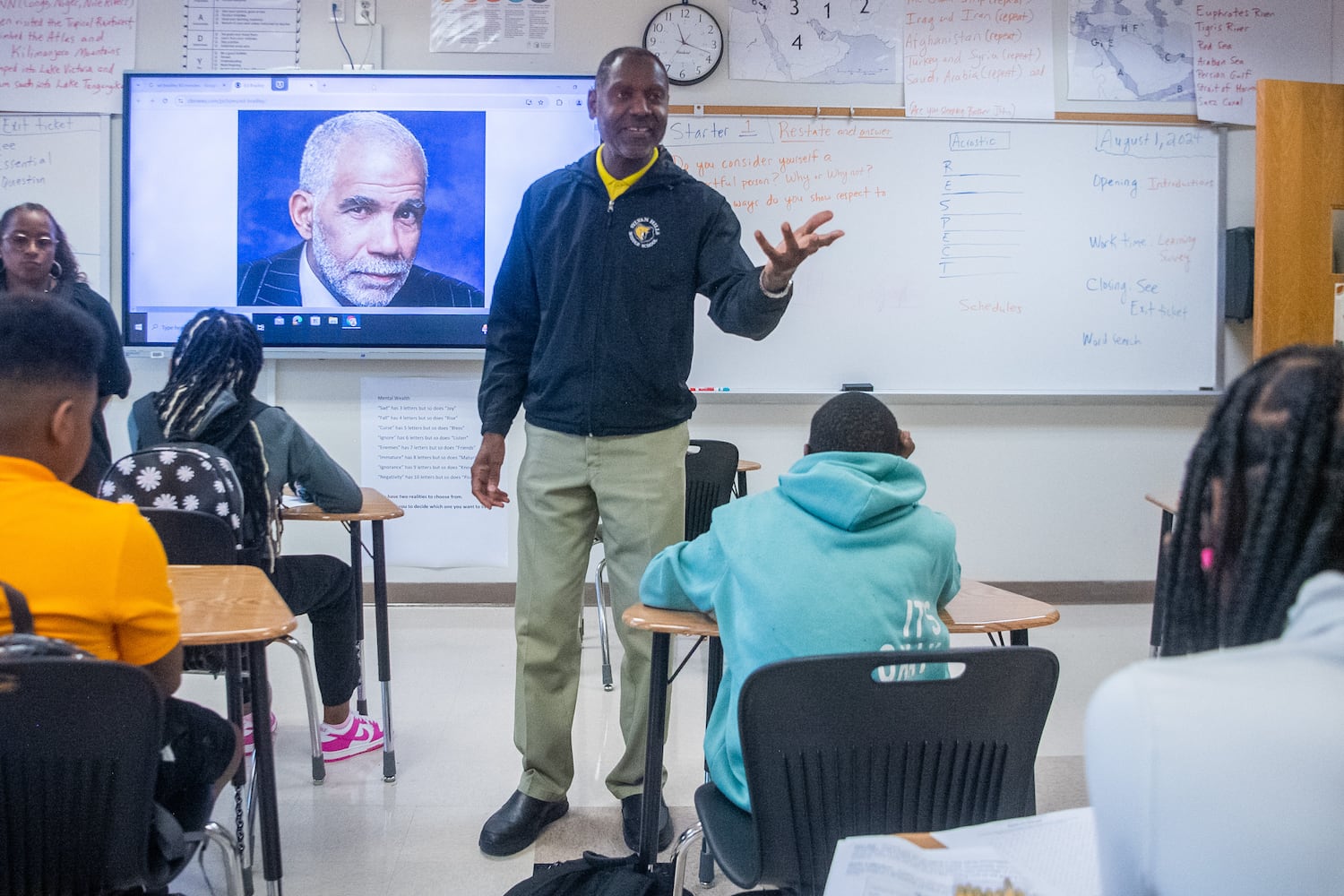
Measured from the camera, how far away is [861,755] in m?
1.29

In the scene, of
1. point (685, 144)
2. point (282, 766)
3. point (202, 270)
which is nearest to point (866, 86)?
point (685, 144)

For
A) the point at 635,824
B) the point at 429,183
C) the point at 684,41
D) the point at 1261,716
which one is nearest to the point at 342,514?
the point at 635,824

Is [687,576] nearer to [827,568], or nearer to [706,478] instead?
[827,568]

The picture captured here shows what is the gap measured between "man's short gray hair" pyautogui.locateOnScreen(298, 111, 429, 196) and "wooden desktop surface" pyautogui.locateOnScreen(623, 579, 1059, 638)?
3016mm

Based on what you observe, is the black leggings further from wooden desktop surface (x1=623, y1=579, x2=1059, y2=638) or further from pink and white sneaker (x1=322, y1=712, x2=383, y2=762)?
wooden desktop surface (x1=623, y1=579, x2=1059, y2=638)

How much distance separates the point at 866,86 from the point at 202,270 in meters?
2.67

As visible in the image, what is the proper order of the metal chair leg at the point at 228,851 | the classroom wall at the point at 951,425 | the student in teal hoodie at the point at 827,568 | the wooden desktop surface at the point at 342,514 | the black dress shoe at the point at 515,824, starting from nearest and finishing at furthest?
the student in teal hoodie at the point at 827,568 → the metal chair leg at the point at 228,851 → the black dress shoe at the point at 515,824 → the wooden desktop surface at the point at 342,514 → the classroom wall at the point at 951,425

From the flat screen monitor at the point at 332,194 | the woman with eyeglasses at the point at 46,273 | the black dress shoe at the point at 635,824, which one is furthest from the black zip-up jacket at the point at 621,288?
the flat screen monitor at the point at 332,194

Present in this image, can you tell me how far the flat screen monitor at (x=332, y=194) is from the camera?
4.19 metres

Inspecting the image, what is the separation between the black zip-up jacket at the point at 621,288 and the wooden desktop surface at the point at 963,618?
67cm

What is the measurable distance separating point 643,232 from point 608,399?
0.36 metres

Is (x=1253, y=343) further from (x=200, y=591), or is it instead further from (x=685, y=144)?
(x=200, y=591)

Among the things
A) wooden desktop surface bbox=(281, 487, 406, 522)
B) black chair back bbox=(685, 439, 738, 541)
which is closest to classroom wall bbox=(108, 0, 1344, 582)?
black chair back bbox=(685, 439, 738, 541)

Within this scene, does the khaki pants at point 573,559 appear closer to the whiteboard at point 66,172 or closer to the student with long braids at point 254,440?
the student with long braids at point 254,440
